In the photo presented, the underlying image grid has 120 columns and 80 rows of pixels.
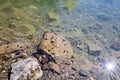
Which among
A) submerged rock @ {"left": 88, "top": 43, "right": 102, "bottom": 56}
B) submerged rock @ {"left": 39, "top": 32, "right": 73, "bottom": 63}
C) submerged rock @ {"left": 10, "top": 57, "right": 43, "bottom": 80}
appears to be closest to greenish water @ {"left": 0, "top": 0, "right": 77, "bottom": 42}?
submerged rock @ {"left": 39, "top": 32, "right": 73, "bottom": 63}

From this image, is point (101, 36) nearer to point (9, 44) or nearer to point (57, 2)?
point (57, 2)

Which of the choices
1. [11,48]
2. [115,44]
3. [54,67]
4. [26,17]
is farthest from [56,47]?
[115,44]

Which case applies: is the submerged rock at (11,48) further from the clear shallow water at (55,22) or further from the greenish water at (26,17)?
the greenish water at (26,17)

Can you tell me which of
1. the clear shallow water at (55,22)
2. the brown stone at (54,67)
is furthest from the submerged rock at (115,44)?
the brown stone at (54,67)

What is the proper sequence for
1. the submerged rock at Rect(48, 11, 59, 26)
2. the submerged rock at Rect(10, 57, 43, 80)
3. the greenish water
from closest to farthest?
the submerged rock at Rect(10, 57, 43, 80) → the greenish water → the submerged rock at Rect(48, 11, 59, 26)

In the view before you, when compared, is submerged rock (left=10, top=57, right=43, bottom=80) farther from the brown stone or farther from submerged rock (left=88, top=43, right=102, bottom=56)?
submerged rock (left=88, top=43, right=102, bottom=56)

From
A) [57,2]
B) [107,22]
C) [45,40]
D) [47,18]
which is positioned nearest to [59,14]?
[47,18]

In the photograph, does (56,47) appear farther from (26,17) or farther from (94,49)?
(26,17)
